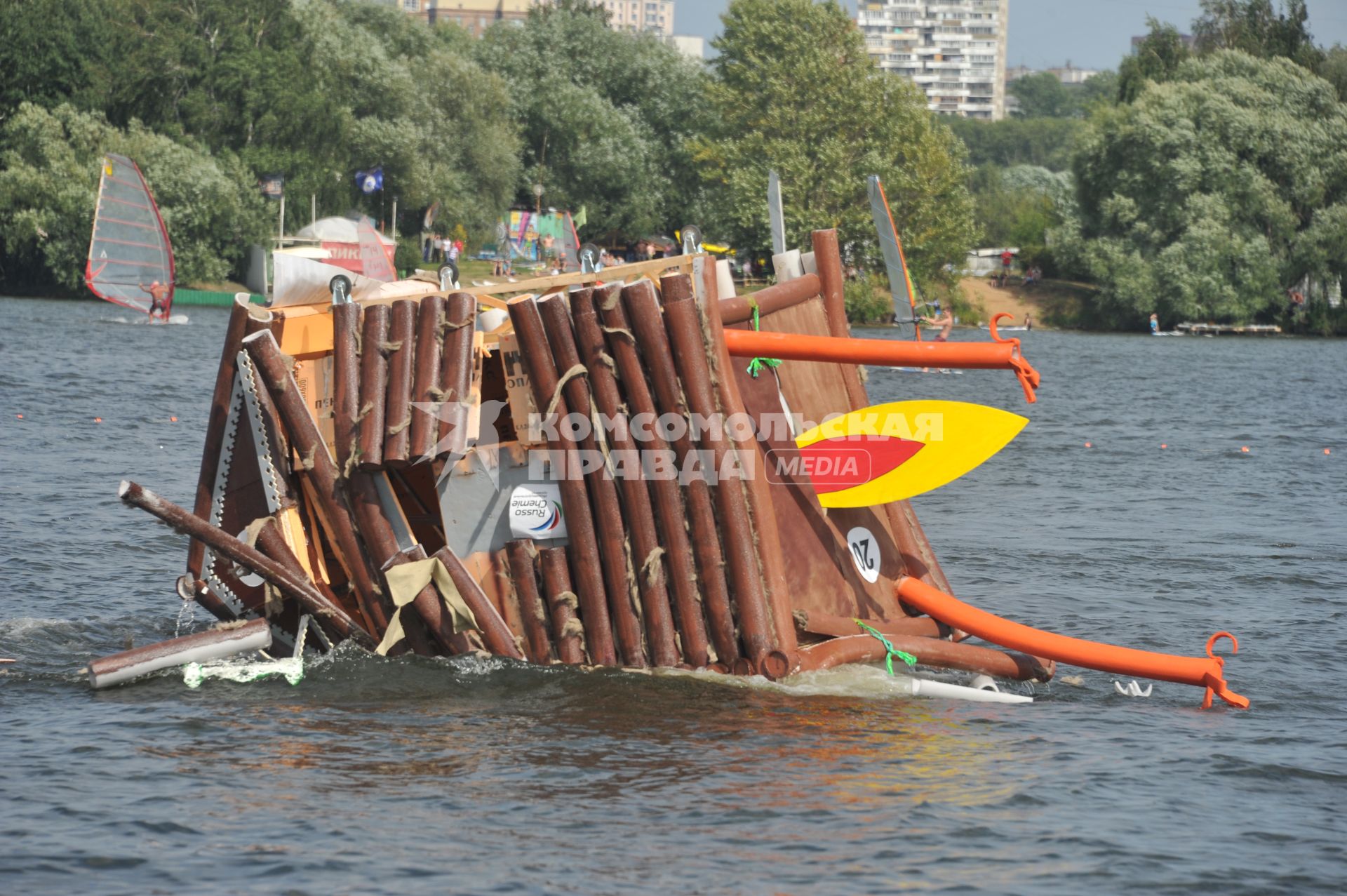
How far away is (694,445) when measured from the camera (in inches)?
401

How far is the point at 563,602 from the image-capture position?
10.6m

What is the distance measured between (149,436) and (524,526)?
17.6 m

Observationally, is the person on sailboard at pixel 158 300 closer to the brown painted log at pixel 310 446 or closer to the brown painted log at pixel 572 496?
the brown painted log at pixel 310 446

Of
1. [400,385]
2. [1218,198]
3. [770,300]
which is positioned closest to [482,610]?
[400,385]

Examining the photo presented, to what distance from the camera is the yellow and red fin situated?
10.7 metres

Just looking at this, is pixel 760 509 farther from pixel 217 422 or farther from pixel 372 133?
pixel 372 133

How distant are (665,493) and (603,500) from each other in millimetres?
457

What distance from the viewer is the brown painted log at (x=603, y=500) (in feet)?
34.2

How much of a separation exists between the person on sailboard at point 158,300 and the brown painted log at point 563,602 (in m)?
46.9

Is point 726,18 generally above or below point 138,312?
above

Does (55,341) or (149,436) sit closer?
(149,436)

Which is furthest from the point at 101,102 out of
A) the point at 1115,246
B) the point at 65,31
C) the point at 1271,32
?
the point at 1271,32

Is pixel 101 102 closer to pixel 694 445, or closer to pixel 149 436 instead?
pixel 149 436

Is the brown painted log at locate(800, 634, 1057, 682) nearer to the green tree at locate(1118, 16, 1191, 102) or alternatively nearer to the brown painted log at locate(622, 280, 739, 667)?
the brown painted log at locate(622, 280, 739, 667)
